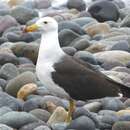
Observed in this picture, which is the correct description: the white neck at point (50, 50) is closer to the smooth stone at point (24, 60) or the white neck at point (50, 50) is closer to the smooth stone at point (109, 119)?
the smooth stone at point (109, 119)

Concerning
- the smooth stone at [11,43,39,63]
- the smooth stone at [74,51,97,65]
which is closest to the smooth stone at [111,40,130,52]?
the smooth stone at [74,51,97,65]

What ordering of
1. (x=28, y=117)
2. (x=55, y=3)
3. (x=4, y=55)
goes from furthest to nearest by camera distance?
(x=55, y=3) → (x=4, y=55) → (x=28, y=117)

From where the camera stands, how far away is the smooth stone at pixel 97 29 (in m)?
11.9

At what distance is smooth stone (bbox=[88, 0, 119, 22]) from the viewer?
44.7ft

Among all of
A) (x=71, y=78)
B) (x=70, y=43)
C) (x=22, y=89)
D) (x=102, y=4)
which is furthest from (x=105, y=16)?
(x=71, y=78)

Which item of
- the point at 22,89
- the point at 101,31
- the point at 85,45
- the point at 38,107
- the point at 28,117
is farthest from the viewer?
the point at 101,31

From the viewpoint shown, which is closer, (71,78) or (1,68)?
(71,78)

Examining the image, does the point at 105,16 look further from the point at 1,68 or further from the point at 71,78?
the point at 71,78

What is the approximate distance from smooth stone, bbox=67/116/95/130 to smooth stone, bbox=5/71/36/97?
1599 millimetres

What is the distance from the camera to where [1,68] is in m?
8.92

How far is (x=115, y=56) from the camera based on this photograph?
969cm

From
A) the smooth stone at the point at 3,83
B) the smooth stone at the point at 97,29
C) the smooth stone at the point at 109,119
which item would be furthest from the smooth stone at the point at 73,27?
the smooth stone at the point at 109,119

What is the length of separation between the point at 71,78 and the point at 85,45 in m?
3.79

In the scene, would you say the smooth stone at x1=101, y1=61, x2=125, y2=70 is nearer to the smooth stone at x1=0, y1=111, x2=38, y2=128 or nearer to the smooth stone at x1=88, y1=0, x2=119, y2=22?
the smooth stone at x1=0, y1=111, x2=38, y2=128
